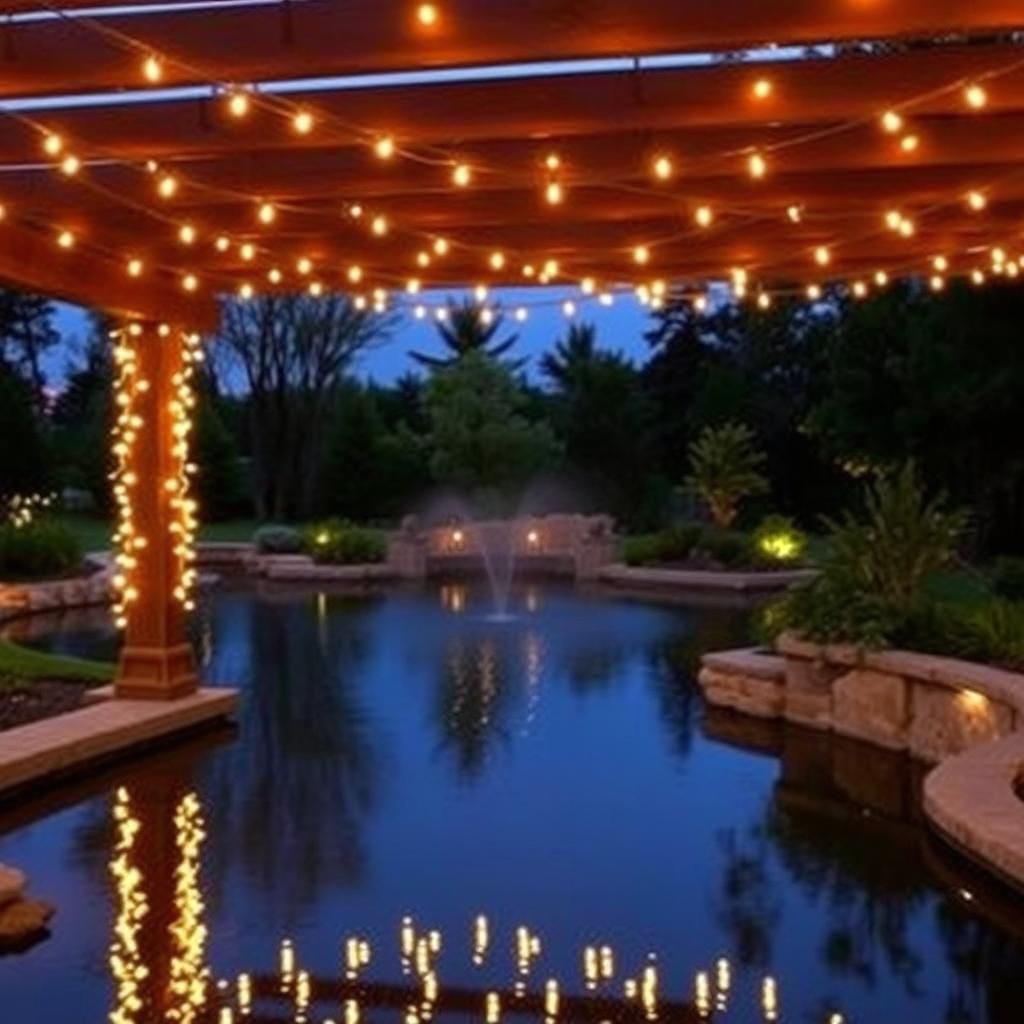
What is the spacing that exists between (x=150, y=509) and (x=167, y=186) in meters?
3.35

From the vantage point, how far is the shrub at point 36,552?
18469mm

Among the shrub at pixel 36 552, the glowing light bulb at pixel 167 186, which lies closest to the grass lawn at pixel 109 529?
the shrub at pixel 36 552

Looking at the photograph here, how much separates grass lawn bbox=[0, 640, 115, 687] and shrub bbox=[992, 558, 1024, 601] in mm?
7558

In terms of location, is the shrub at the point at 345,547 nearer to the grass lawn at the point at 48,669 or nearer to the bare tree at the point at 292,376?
the bare tree at the point at 292,376

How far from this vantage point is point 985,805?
21.5ft

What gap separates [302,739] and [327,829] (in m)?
2.31

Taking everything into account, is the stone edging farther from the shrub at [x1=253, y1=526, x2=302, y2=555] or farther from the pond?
the shrub at [x1=253, y1=526, x2=302, y2=555]

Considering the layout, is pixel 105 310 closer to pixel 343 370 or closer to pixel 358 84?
pixel 358 84

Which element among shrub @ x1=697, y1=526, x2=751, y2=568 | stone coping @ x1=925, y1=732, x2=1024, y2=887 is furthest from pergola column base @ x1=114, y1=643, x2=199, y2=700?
shrub @ x1=697, y1=526, x2=751, y2=568

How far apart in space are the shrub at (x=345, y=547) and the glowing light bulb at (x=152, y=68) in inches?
659

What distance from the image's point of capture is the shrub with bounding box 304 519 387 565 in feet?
72.3

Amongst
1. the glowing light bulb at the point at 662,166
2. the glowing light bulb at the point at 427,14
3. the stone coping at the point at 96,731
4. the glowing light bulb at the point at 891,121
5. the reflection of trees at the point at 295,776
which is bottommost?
the reflection of trees at the point at 295,776

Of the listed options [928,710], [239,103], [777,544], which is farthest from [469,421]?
[239,103]

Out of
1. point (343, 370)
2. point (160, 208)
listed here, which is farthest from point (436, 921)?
point (343, 370)
